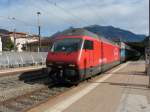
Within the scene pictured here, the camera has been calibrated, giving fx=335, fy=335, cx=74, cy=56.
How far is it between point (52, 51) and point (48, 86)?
1.81m

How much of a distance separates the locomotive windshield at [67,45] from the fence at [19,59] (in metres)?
14.8

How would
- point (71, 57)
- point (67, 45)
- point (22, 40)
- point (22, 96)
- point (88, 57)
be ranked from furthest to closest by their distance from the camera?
point (22, 40), point (88, 57), point (67, 45), point (71, 57), point (22, 96)

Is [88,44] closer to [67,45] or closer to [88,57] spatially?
[88,57]

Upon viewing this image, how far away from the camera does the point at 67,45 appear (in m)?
16.7

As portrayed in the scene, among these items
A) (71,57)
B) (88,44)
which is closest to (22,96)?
(71,57)

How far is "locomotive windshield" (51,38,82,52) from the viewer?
16.4 m

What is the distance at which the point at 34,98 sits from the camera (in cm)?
1312

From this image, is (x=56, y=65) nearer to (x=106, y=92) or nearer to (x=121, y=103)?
(x=106, y=92)

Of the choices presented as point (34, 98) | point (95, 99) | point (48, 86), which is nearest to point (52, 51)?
point (48, 86)

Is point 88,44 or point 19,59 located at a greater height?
point 88,44

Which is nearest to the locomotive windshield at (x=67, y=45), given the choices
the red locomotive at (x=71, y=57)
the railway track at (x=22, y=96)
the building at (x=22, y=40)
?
the red locomotive at (x=71, y=57)

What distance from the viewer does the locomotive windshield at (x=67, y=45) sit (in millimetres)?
16406

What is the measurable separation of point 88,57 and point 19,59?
739 inches

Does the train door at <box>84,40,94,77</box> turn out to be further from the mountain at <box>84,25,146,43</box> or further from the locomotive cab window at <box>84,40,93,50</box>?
the mountain at <box>84,25,146,43</box>
